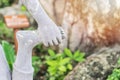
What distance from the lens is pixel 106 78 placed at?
109 inches

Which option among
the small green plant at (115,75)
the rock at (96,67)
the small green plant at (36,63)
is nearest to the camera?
the small green plant at (115,75)

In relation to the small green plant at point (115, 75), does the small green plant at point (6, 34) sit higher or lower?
lower

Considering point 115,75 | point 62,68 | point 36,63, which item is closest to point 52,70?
point 62,68

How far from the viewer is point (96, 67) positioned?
111 inches

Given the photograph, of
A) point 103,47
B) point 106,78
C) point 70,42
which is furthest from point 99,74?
point 70,42

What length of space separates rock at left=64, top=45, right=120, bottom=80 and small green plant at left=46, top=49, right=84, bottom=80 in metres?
0.20

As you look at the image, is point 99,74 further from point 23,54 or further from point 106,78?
point 23,54

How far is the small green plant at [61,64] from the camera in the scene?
3.07 m

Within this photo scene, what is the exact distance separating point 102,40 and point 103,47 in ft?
0.19

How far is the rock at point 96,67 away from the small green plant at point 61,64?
20 cm

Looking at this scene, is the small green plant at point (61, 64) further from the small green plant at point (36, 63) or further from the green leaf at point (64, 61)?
the small green plant at point (36, 63)

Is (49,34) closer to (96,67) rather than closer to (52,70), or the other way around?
(96,67)

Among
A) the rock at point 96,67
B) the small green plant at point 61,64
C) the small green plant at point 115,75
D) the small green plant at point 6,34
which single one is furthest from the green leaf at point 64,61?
the small green plant at point 6,34

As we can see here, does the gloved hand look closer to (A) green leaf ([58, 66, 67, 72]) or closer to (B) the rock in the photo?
(B) the rock
